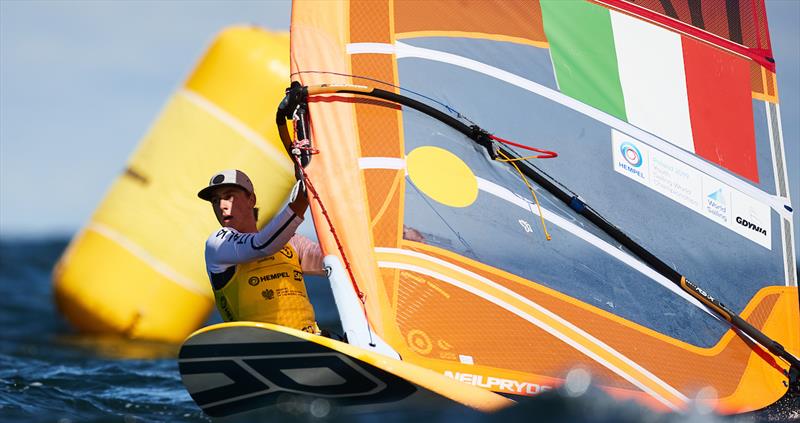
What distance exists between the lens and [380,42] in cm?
463

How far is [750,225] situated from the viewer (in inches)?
197

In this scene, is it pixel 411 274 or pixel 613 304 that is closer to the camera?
pixel 411 274

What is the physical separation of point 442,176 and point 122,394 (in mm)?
2330

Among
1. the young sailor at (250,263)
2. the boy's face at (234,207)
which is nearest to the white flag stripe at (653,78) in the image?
the young sailor at (250,263)

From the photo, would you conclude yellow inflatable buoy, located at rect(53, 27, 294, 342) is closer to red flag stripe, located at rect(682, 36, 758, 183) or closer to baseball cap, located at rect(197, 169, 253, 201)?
baseball cap, located at rect(197, 169, 253, 201)

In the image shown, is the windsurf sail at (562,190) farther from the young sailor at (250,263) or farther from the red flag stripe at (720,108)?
the young sailor at (250,263)

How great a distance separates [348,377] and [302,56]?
151 cm

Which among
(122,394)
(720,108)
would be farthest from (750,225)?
(122,394)

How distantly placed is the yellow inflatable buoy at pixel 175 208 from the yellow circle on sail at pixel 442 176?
128 inches

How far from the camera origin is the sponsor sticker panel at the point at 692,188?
4844 millimetres

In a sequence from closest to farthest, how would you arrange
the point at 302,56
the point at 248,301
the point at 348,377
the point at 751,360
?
the point at 348,377, the point at 248,301, the point at 302,56, the point at 751,360

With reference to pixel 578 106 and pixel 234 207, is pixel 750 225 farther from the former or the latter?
pixel 234 207

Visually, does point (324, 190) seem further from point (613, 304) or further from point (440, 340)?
point (613, 304)

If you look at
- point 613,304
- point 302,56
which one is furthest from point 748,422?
point 302,56
